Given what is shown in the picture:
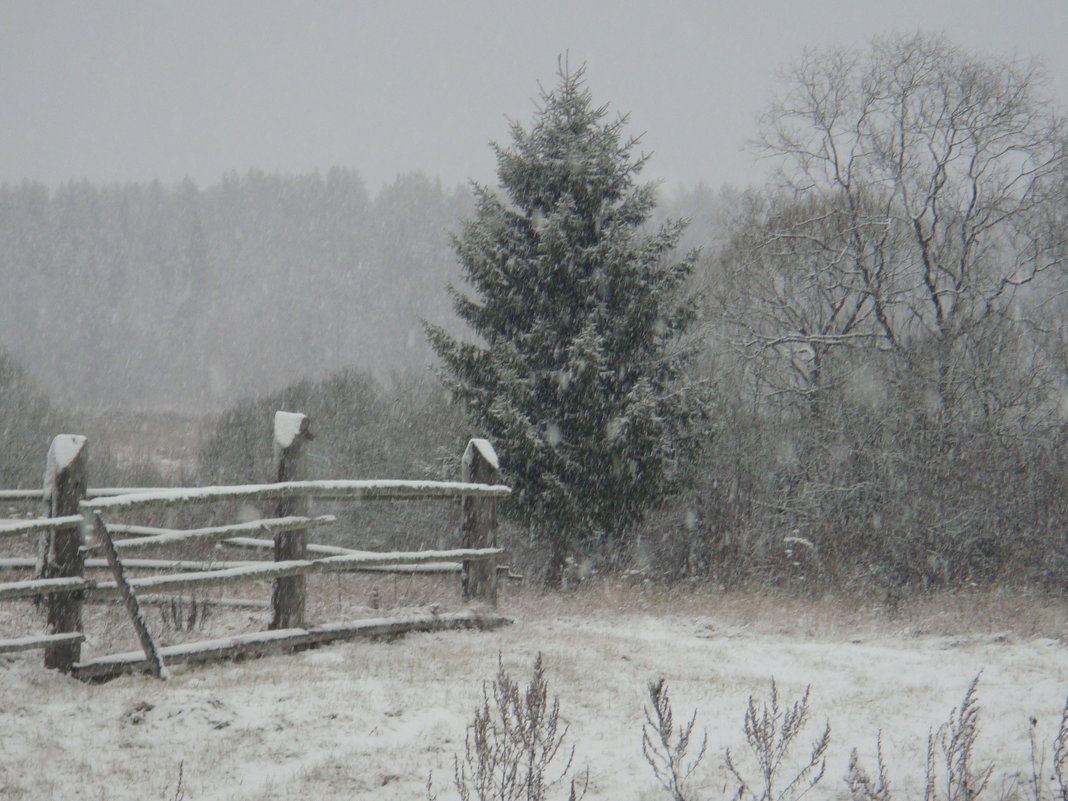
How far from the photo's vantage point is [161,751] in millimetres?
4926

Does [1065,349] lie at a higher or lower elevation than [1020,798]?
higher

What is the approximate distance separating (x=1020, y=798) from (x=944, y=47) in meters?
18.4

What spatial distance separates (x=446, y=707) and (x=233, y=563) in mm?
3049

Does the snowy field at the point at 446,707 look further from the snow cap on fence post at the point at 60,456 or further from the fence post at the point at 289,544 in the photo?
the snow cap on fence post at the point at 60,456

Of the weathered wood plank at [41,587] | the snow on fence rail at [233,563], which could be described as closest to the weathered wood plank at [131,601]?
the snow on fence rail at [233,563]

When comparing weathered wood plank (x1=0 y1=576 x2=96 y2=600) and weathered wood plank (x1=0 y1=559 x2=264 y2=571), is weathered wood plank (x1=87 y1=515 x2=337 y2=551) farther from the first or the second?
weathered wood plank (x1=0 y1=559 x2=264 y2=571)

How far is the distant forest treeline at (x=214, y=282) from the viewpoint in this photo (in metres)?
66.5

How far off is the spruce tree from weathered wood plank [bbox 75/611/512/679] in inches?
250

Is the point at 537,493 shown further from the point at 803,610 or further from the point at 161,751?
the point at 161,751

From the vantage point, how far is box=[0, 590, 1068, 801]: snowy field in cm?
469

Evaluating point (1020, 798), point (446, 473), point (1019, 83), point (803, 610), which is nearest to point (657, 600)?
point (803, 610)

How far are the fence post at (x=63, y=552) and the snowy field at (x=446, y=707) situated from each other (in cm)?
19

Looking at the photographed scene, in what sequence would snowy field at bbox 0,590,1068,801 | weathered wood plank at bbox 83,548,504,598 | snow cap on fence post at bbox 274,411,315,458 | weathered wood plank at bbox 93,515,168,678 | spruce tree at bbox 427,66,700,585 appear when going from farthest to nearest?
spruce tree at bbox 427,66,700,585
snow cap on fence post at bbox 274,411,315,458
weathered wood plank at bbox 83,548,504,598
weathered wood plank at bbox 93,515,168,678
snowy field at bbox 0,590,1068,801

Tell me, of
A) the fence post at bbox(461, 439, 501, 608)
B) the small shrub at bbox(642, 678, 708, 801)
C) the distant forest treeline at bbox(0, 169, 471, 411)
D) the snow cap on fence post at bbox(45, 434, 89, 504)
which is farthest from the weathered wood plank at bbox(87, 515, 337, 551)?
the distant forest treeline at bbox(0, 169, 471, 411)
